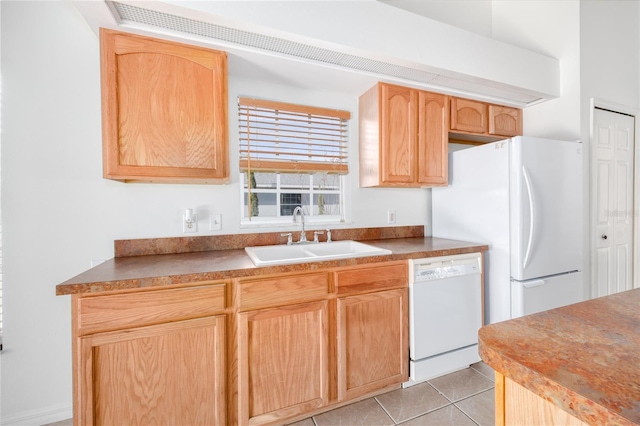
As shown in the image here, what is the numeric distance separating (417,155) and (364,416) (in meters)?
1.93

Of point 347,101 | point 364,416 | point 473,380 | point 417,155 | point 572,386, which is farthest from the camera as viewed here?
point 347,101

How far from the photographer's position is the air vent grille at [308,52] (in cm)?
145

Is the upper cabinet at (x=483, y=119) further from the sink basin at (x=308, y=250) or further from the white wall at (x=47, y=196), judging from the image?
the white wall at (x=47, y=196)

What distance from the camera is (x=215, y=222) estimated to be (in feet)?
6.59

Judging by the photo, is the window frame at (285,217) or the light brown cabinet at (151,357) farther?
the window frame at (285,217)

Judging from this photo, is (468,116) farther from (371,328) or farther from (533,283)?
(371,328)

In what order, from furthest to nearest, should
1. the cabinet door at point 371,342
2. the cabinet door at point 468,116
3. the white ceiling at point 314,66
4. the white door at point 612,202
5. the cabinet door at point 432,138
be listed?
the white door at point 612,202
the cabinet door at point 468,116
the cabinet door at point 432,138
the cabinet door at point 371,342
the white ceiling at point 314,66

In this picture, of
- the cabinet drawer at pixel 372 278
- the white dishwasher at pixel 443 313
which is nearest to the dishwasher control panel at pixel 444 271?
the white dishwasher at pixel 443 313

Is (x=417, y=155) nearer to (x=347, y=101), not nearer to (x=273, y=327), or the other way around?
(x=347, y=101)

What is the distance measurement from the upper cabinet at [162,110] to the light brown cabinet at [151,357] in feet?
2.39

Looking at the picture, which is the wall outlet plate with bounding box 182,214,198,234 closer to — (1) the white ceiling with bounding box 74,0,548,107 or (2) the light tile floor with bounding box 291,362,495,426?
(1) the white ceiling with bounding box 74,0,548,107

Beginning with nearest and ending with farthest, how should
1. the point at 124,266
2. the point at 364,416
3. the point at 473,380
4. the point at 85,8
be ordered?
the point at 85,8 < the point at 124,266 < the point at 364,416 < the point at 473,380

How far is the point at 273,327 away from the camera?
1.51 meters

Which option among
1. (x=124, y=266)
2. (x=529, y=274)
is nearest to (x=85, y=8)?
(x=124, y=266)
